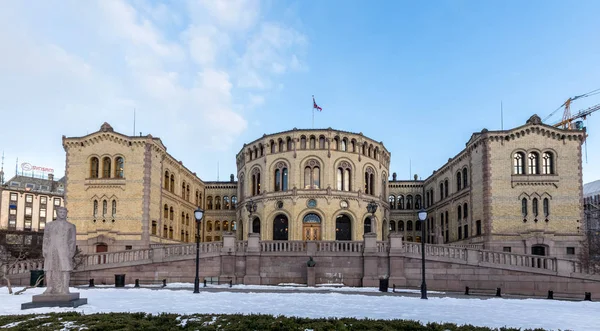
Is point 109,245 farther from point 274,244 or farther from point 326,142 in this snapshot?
point 326,142

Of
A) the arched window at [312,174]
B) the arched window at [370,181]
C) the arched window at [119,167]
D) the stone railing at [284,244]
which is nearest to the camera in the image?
the stone railing at [284,244]

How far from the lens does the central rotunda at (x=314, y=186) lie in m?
47.9

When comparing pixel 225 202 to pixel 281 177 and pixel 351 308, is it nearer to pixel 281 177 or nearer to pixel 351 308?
pixel 281 177

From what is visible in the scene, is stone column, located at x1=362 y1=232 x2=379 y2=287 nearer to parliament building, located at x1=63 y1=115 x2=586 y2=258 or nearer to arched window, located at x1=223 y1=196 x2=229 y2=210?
parliament building, located at x1=63 y1=115 x2=586 y2=258

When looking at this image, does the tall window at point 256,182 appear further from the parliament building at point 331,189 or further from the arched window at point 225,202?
the arched window at point 225,202

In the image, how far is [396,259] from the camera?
29969 millimetres

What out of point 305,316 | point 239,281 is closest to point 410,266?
point 239,281

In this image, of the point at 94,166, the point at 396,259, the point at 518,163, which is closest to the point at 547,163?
the point at 518,163

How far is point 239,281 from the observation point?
30844 millimetres

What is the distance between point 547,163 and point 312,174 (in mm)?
21692

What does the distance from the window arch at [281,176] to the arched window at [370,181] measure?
28.7 ft

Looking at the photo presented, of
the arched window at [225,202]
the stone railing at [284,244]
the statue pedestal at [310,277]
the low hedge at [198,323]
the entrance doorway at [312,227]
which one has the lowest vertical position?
the statue pedestal at [310,277]

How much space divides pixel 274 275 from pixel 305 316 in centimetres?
1706

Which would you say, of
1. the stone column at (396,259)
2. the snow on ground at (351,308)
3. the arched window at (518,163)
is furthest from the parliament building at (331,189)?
the snow on ground at (351,308)
